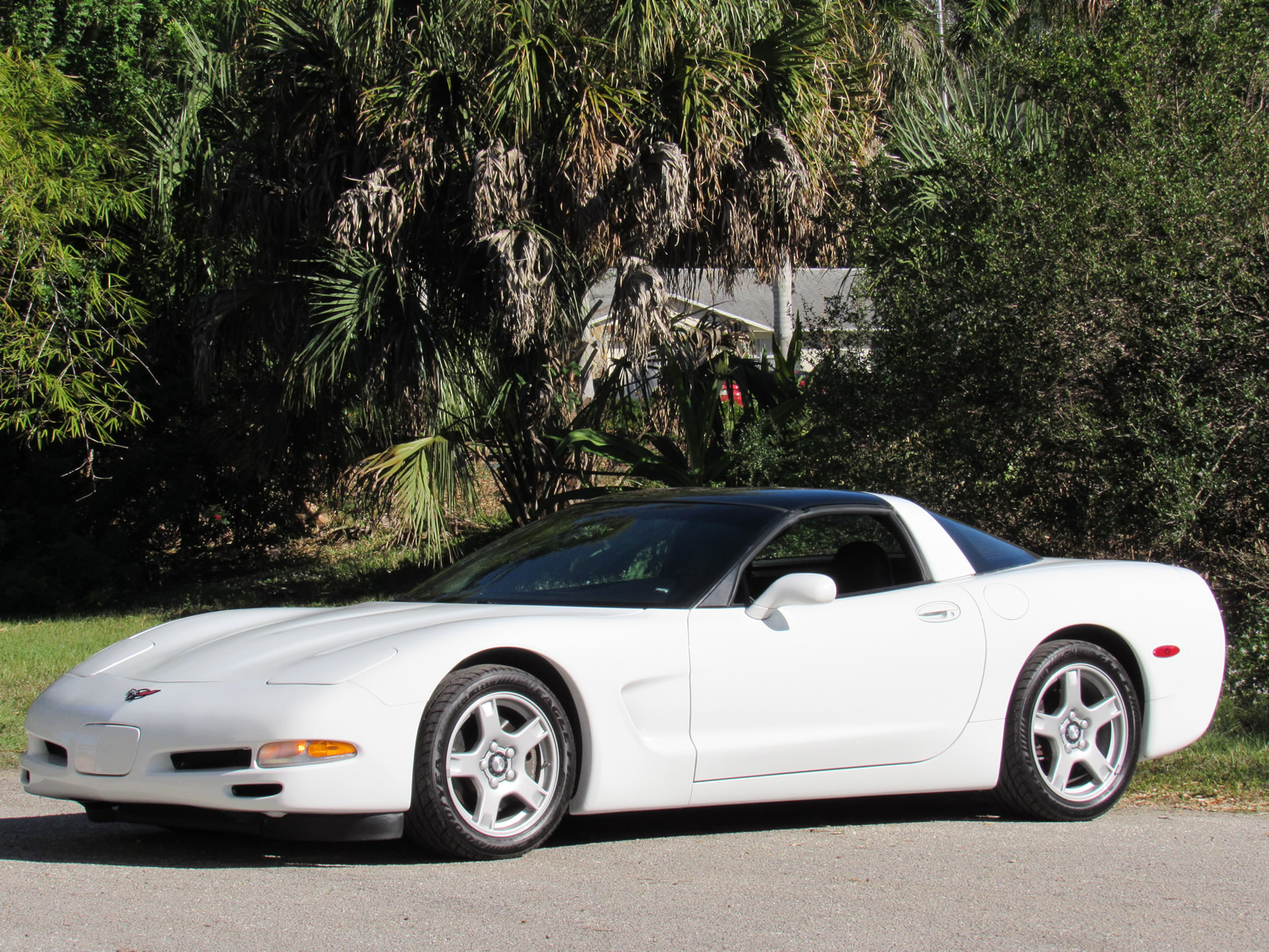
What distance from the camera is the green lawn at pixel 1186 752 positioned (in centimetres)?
600

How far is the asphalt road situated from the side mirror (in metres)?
0.87

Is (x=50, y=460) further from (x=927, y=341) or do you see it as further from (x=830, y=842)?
(x=830, y=842)

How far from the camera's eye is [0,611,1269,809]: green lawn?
600cm

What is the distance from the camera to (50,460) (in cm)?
1521

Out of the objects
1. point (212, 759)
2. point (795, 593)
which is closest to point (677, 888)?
point (795, 593)

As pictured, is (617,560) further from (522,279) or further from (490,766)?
(522,279)

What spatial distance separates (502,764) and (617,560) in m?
1.14

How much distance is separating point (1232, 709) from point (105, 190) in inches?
436

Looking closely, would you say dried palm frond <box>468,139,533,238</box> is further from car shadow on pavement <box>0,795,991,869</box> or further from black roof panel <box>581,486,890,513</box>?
car shadow on pavement <box>0,795,991,869</box>

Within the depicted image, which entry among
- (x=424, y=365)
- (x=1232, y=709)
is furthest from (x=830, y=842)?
(x=424, y=365)

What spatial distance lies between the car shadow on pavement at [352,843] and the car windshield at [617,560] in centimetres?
92

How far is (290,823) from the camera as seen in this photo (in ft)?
13.7

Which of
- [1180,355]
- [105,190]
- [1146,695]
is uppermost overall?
[105,190]

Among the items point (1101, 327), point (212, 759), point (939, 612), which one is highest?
point (1101, 327)
